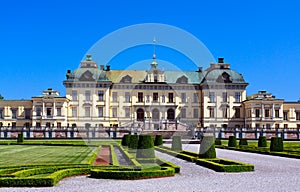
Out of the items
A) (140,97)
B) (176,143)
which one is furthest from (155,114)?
(176,143)

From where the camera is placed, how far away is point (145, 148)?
18.1 meters

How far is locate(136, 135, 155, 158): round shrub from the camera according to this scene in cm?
1791

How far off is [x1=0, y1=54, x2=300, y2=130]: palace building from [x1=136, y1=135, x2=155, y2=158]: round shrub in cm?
3699

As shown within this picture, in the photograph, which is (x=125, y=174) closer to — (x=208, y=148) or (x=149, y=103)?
(x=208, y=148)

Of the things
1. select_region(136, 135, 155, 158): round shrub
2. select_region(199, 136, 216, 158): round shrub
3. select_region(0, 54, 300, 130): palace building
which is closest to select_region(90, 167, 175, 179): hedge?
select_region(136, 135, 155, 158): round shrub

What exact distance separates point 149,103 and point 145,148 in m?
40.3

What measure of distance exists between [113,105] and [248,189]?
1887 inches

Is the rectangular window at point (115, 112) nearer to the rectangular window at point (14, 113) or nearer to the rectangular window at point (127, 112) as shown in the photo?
the rectangular window at point (127, 112)

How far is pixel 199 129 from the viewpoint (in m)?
51.9

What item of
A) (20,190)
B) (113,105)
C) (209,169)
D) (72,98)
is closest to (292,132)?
(113,105)

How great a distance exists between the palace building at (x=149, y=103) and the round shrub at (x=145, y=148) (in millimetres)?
36988

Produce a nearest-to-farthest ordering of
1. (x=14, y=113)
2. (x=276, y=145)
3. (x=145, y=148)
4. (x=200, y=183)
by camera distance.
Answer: (x=200, y=183)
(x=145, y=148)
(x=276, y=145)
(x=14, y=113)

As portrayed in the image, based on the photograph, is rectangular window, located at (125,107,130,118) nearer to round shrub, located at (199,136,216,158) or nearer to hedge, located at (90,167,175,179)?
round shrub, located at (199,136,216,158)

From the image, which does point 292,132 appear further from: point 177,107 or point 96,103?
point 96,103
